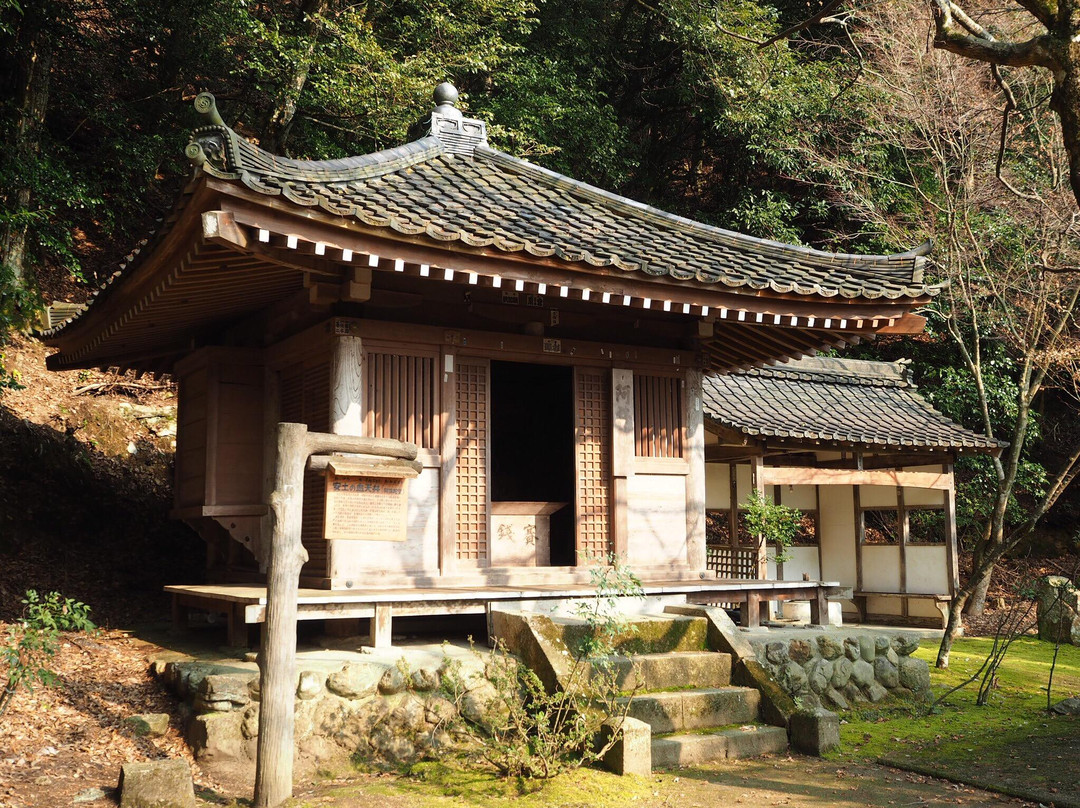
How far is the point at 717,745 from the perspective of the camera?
22.6 ft

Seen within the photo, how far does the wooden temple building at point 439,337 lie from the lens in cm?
671

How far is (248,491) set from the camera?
9.19 m

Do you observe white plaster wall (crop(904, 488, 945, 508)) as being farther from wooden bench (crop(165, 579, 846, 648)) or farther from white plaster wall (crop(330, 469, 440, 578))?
white plaster wall (crop(330, 469, 440, 578))

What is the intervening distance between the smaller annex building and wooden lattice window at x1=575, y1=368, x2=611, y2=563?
4465 millimetres

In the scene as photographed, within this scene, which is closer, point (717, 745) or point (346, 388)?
point (717, 745)

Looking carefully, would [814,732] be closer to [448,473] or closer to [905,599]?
[448,473]

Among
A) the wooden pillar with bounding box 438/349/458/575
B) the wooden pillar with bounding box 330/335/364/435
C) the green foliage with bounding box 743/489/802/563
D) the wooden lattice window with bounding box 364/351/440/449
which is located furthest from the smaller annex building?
the wooden pillar with bounding box 330/335/364/435

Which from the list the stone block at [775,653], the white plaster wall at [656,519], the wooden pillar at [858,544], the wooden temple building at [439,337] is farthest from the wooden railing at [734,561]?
the stone block at [775,653]

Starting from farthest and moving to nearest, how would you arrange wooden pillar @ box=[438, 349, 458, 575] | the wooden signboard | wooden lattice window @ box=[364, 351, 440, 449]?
wooden pillar @ box=[438, 349, 458, 575], wooden lattice window @ box=[364, 351, 440, 449], the wooden signboard

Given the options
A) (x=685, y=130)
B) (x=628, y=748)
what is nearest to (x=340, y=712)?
(x=628, y=748)

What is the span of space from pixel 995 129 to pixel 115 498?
1525 centimetres

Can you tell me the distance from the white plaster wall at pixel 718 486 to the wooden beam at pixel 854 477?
1.27 m

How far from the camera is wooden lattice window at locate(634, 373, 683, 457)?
30.8 feet

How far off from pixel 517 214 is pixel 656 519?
337cm
